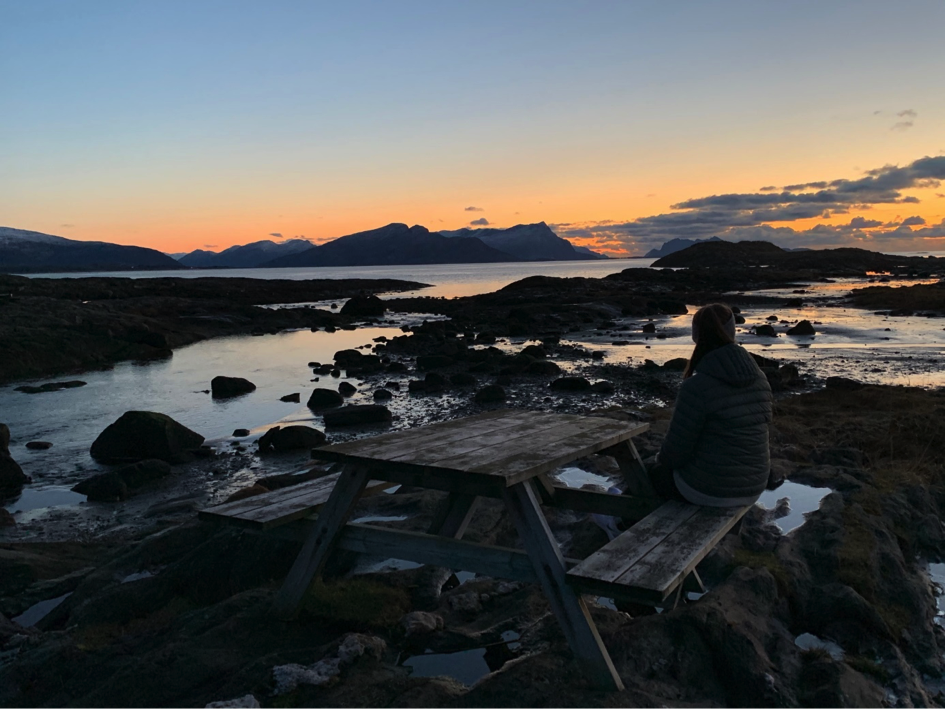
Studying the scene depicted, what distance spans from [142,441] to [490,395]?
7.19m

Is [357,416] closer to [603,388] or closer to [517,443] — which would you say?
[603,388]

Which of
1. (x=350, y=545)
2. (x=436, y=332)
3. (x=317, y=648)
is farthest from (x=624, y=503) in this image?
(x=436, y=332)

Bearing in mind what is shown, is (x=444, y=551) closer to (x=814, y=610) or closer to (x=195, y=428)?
(x=814, y=610)

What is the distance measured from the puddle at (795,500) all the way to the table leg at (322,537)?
12.6 feet

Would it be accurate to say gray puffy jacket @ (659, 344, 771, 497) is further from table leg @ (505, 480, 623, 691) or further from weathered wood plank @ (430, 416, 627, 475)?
table leg @ (505, 480, 623, 691)

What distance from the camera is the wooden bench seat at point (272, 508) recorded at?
4453mm

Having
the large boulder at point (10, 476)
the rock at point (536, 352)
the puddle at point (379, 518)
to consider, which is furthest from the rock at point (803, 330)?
the large boulder at point (10, 476)

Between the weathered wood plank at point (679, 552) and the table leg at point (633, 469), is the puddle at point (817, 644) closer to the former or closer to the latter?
the weathered wood plank at point (679, 552)

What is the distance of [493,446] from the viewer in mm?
4359

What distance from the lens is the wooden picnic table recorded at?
3.50 m

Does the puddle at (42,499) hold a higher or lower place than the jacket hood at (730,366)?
lower

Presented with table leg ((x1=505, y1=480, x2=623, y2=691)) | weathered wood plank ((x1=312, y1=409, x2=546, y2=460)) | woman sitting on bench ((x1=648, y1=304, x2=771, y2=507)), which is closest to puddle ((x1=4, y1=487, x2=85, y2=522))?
weathered wood plank ((x1=312, y1=409, x2=546, y2=460))

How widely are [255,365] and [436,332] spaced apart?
29.3 ft

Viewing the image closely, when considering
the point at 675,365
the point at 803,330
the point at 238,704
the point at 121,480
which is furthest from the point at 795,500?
the point at 803,330
